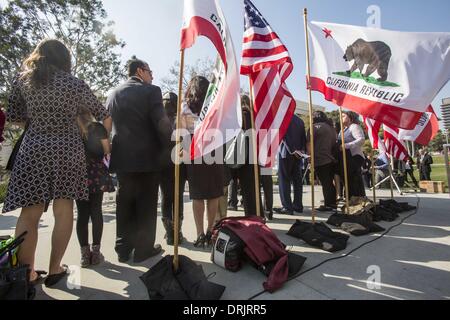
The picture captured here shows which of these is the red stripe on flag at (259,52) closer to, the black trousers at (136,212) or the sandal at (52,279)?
the black trousers at (136,212)

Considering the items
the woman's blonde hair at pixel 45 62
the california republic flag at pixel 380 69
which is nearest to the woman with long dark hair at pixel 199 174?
the woman's blonde hair at pixel 45 62

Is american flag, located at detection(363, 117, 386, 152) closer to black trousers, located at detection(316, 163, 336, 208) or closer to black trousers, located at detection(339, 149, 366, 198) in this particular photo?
black trousers, located at detection(339, 149, 366, 198)

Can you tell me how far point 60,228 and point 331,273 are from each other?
7.30 feet

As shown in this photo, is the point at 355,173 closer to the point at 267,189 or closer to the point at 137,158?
the point at 267,189

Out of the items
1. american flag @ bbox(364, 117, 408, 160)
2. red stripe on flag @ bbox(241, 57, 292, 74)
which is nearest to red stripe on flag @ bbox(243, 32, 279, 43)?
red stripe on flag @ bbox(241, 57, 292, 74)

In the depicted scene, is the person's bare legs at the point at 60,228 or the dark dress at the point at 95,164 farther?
the dark dress at the point at 95,164

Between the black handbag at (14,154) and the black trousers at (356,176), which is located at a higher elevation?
the black handbag at (14,154)

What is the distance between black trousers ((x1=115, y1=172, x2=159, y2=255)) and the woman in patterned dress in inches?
19.7

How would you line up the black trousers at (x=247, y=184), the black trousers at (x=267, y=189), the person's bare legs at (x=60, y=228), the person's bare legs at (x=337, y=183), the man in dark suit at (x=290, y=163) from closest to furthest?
the person's bare legs at (x=60, y=228) < the black trousers at (x=247, y=184) < the black trousers at (x=267, y=189) < the man in dark suit at (x=290, y=163) < the person's bare legs at (x=337, y=183)

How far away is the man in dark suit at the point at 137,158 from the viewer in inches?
101

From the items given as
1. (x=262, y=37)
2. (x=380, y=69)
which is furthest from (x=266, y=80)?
(x=380, y=69)

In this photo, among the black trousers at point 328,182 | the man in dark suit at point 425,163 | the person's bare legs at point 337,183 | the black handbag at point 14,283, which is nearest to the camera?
the black handbag at point 14,283
